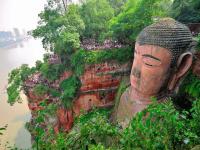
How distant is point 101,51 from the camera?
10.9m

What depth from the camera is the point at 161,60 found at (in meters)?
7.68

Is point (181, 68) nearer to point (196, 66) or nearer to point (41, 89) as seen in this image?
point (196, 66)

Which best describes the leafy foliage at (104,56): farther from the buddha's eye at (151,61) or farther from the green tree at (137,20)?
the buddha's eye at (151,61)

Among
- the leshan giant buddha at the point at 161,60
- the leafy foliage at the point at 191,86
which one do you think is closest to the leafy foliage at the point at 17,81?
the leshan giant buddha at the point at 161,60

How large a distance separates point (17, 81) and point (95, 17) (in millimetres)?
4770

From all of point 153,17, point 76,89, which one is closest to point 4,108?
point 76,89

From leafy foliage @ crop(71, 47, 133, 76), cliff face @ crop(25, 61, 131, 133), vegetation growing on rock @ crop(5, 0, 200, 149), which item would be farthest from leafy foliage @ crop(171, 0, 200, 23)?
cliff face @ crop(25, 61, 131, 133)

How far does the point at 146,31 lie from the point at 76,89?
4153mm

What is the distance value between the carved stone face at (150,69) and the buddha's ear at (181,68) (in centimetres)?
26

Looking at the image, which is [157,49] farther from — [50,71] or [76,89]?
[50,71]

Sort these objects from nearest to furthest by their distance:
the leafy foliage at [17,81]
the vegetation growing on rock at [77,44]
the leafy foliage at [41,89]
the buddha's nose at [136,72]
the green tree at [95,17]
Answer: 1. the buddha's nose at [136,72]
2. the vegetation growing on rock at [77,44]
3. the leafy foliage at [41,89]
4. the leafy foliage at [17,81]
5. the green tree at [95,17]

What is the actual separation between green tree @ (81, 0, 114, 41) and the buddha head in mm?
5282

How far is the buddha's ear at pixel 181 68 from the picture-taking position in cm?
763

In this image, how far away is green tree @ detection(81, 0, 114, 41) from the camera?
13352mm
